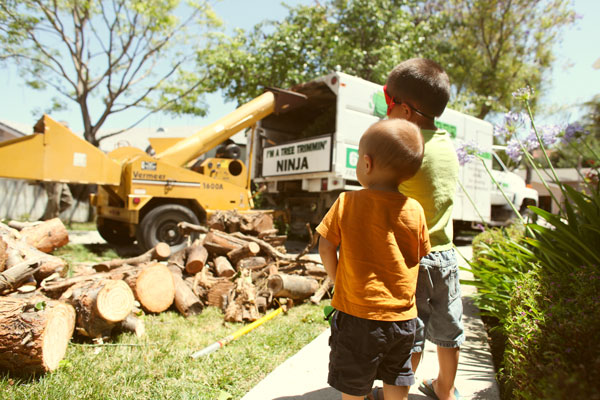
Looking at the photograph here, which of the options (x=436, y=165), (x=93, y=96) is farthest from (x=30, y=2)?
(x=436, y=165)

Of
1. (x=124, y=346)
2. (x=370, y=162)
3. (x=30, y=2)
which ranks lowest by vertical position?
(x=124, y=346)

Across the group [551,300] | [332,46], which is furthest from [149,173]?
[332,46]

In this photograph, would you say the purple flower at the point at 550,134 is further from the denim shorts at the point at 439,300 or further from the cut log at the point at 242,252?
the cut log at the point at 242,252

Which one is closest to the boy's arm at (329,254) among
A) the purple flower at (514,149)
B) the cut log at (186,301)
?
the purple flower at (514,149)

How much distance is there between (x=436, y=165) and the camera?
1.95 metres

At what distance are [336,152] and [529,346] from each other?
18.7ft

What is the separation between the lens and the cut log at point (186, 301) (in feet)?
12.2

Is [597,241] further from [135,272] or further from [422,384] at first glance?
[135,272]

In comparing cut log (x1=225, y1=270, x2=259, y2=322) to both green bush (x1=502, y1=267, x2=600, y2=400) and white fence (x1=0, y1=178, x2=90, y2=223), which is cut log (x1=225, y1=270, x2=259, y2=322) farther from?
white fence (x1=0, y1=178, x2=90, y2=223)

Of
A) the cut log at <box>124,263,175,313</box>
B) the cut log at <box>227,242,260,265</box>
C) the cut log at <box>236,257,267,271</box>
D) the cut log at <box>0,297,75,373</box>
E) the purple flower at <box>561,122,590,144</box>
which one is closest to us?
the cut log at <box>0,297,75,373</box>

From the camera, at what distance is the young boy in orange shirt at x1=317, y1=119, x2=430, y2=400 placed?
1.56 meters

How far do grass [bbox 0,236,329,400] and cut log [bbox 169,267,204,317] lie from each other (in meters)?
→ 0.08

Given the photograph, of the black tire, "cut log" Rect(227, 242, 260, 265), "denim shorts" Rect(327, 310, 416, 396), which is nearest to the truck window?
the black tire

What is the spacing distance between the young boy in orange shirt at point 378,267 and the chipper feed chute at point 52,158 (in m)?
5.86
